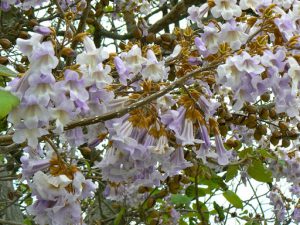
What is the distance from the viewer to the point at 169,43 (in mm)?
2680

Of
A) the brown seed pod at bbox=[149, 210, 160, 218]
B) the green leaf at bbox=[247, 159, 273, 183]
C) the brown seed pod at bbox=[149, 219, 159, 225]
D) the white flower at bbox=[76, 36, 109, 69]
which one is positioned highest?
the white flower at bbox=[76, 36, 109, 69]

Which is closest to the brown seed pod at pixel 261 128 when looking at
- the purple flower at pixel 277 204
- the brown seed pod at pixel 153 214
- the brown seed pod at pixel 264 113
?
the brown seed pod at pixel 264 113

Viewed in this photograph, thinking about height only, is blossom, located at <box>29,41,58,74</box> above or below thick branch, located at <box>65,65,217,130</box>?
above

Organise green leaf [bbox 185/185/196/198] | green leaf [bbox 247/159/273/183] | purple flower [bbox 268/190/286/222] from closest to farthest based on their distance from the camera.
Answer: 1. green leaf [bbox 247/159/273/183]
2. green leaf [bbox 185/185/196/198]
3. purple flower [bbox 268/190/286/222]

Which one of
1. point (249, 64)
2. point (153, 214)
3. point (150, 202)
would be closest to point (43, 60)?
point (249, 64)

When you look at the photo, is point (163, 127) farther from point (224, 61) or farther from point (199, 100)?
point (224, 61)

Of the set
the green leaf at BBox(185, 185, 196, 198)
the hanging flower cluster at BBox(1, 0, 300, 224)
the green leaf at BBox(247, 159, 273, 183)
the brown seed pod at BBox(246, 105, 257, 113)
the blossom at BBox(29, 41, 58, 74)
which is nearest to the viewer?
the blossom at BBox(29, 41, 58, 74)

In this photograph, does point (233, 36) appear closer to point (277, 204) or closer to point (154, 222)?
point (154, 222)

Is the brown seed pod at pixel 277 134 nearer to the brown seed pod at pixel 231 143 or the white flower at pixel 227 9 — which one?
the brown seed pod at pixel 231 143

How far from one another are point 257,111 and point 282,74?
4.03 ft

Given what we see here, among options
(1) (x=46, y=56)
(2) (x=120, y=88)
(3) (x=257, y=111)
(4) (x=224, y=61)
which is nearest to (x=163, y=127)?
(2) (x=120, y=88)

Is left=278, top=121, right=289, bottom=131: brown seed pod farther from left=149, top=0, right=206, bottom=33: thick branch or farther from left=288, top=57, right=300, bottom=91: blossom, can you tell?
left=288, top=57, right=300, bottom=91: blossom

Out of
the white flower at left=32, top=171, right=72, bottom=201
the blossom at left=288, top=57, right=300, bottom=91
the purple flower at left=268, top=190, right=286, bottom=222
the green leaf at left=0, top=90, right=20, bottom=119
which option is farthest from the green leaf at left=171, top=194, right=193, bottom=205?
the green leaf at left=0, top=90, right=20, bottom=119

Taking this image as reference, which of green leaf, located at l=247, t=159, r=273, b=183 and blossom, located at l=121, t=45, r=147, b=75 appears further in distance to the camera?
green leaf, located at l=247, t=159, r=273, b=183
